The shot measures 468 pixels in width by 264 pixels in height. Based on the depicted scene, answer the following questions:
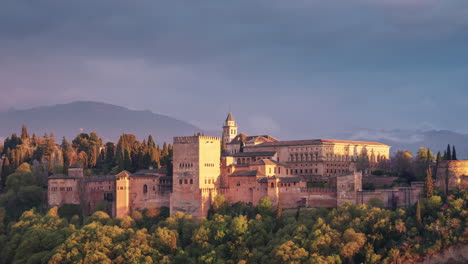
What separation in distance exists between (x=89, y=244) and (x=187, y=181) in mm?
11811

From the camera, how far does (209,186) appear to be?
67438 mm

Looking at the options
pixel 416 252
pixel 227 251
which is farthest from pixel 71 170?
pixel 416 252

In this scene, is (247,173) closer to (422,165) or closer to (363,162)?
(422,165)

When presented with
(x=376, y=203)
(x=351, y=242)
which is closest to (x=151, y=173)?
(x=376, y=203)

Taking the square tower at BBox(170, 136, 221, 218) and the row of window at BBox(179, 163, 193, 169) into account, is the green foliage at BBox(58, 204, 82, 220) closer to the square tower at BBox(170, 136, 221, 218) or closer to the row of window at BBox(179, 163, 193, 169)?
the square tower at BBox(170, 136, 221, 218)

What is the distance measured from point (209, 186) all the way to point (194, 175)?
183 cm

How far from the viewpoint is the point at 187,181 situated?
220 ft

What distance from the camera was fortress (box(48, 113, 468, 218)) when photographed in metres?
62.6

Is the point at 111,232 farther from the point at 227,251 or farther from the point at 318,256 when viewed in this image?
the point at 318,256

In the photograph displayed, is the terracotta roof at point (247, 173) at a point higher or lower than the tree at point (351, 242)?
higher

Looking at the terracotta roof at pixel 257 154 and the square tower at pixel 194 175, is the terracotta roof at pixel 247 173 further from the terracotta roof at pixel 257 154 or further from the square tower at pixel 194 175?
the terracotta roof at pixel 257 154

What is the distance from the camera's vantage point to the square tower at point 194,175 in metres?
66.4

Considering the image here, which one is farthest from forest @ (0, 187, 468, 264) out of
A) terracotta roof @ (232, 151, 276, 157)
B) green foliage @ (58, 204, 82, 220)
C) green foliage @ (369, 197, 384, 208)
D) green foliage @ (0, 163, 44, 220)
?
terracotta roof @ (232, 151, 276, 157)

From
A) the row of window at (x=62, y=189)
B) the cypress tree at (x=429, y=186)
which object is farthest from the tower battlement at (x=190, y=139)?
the cypress tree at (x=429, y=186)
